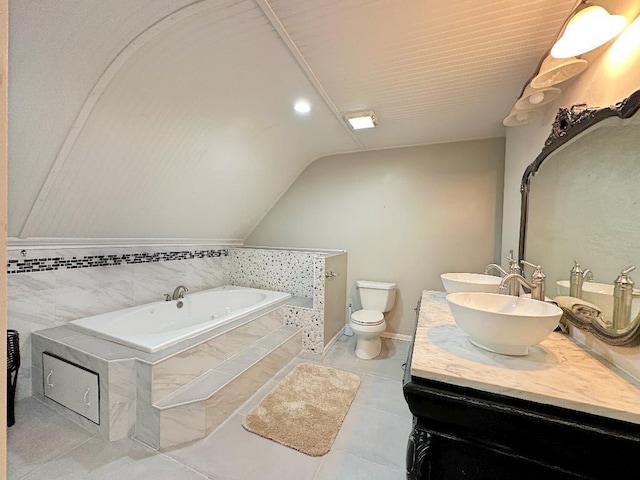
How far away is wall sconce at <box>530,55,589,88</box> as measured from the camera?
4.13 ft

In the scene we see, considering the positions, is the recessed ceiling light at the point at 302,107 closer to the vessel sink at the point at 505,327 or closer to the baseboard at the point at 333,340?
the vessel sink at the point at 505,327

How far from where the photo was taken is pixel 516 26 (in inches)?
52.9

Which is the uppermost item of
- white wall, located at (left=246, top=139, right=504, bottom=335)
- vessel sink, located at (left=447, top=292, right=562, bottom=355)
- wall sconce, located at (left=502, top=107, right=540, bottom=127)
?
wall sconce, located at (left=502, top=107, right=540, bottom=127)

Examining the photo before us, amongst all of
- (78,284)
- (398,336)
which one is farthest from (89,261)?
(398,336)

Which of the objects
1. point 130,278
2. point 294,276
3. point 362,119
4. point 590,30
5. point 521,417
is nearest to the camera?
point 521,417

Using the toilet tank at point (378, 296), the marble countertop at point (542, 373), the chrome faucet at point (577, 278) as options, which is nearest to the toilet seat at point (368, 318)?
the toilet tank at point (378, 296)

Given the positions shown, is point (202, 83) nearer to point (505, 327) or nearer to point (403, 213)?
point (505, 327)

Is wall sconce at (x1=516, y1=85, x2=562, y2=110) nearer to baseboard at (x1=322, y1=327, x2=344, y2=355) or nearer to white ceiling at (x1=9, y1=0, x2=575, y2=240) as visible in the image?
white ceiling at (x1=9, y1=0, x2=575, y2=240)

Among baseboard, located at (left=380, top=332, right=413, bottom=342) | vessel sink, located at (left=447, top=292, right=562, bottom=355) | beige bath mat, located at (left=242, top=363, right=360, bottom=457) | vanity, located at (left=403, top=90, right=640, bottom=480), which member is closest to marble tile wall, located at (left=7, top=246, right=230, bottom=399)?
beige bath mat, located at (left=242, top=363, right=360, bottom=457)

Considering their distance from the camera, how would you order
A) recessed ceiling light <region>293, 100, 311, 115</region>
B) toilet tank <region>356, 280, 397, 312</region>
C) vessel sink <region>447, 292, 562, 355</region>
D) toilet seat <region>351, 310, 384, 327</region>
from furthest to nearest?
toilet tank <region>356, 280, 397, 312</region> < toilet seat <region>351, 310, 384, 327</region> < recessed ceiling light <region>293, 100, 311, 115</region> < vessel sink <region>447, 292, 562, 355</region>

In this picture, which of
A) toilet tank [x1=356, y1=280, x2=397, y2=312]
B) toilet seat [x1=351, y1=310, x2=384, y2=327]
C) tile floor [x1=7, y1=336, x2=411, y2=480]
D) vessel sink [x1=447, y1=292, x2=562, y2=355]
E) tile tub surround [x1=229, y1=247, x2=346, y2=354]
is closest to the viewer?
vessel sink [x1=447, y1=292, x2=562, y2=355]

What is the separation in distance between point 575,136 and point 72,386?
328cm

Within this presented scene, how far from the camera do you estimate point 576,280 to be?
125 cm

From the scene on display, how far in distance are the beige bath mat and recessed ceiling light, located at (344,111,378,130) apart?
2.32 m
